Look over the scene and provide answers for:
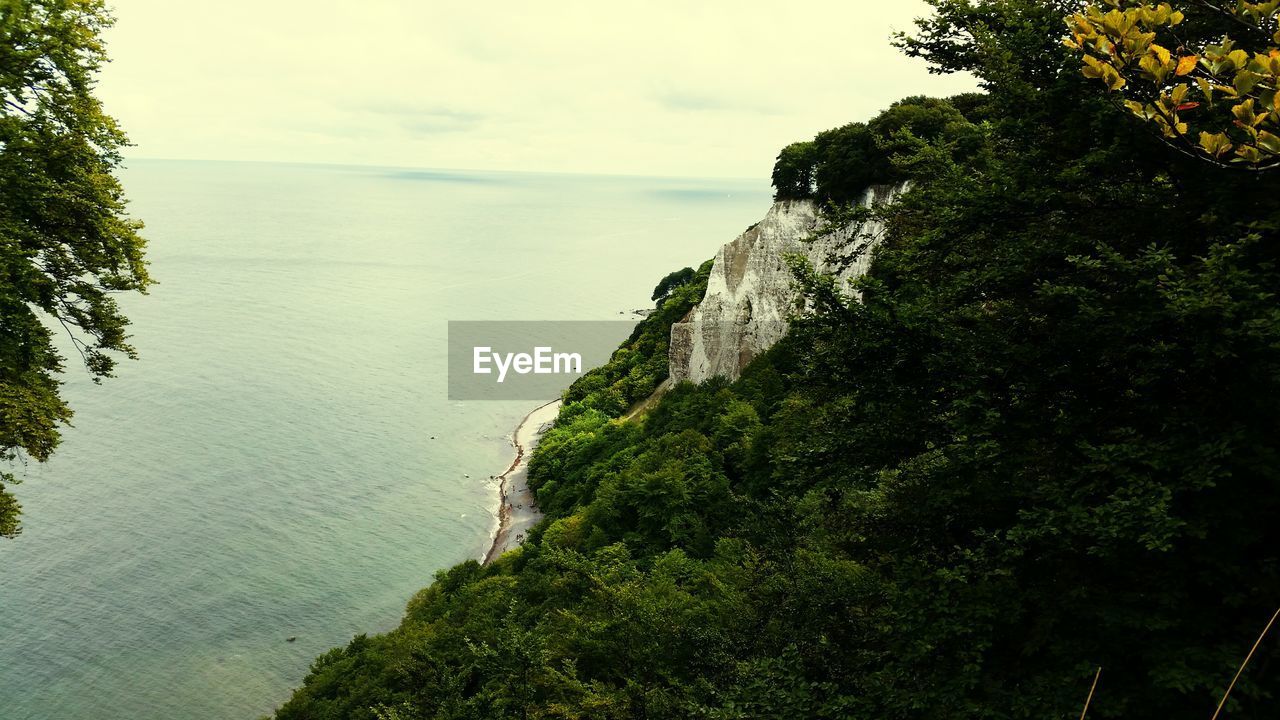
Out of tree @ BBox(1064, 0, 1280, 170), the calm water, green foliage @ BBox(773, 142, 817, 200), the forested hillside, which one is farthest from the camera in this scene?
green foliage @ BBox(773, 142, 817, 200)

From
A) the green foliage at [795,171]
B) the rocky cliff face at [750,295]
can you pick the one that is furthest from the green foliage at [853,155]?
the rocky cliff face at [750,295]

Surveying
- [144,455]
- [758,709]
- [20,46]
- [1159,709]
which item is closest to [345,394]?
[144,455]

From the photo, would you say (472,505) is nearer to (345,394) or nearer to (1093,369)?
(345,394)

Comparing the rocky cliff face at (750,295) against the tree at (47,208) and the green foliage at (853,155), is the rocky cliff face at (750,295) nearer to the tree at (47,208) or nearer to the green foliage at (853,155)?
the green foliage at (853,155)

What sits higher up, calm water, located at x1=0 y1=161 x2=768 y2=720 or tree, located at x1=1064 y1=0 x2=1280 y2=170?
tree, located at x1=1064 y1=0 x2=1280 y2=170

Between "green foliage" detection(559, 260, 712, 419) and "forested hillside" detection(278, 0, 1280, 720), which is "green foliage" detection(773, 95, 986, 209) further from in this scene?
"forested hillside" detection(278, 0, 1280, 720)

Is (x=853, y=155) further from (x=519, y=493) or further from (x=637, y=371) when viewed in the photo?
(x=519, y=493)

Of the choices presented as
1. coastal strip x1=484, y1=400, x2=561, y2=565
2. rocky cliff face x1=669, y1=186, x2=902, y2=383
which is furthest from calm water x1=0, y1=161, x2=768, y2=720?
rocky cliff face x1=669, y1=186, x2=902, y2=383
